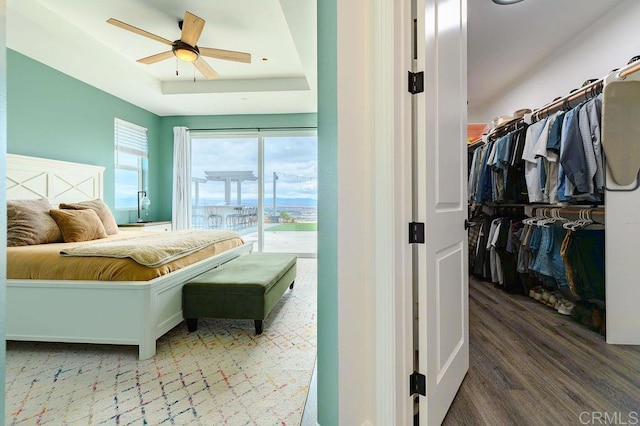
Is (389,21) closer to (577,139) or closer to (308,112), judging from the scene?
(577,139)

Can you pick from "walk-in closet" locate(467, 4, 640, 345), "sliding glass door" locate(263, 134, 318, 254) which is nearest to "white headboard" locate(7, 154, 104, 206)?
"sliding glass door" locate(263, 134, 318, 254)

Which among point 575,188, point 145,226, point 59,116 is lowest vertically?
point 145,226

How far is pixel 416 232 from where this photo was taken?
3.67 ft

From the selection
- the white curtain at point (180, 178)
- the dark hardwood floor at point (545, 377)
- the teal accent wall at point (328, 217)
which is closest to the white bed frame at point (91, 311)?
the teal accent wall at point (328, 217)

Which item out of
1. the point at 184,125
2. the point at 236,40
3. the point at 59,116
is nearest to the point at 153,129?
the point at 184,125

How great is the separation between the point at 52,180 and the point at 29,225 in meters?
1.20

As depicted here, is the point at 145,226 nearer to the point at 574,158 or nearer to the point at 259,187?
the point at 259,187

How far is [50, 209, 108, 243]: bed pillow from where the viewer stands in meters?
2.85

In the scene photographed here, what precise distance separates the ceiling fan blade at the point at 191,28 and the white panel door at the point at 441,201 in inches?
85.6

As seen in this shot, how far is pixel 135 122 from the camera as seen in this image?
16.8ft

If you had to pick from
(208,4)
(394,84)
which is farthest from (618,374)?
(208,4)

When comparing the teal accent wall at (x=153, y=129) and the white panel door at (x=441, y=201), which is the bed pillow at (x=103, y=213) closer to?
the teal accent wall at (x=153, y=129)

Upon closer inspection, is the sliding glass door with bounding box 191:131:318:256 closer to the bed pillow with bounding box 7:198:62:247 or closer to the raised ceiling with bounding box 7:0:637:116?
the raised ceiling with bounding box 7:0:637:116

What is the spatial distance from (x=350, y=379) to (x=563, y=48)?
386 cm
